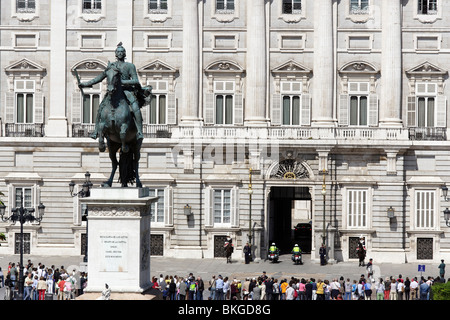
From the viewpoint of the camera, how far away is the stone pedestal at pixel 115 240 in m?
28.8

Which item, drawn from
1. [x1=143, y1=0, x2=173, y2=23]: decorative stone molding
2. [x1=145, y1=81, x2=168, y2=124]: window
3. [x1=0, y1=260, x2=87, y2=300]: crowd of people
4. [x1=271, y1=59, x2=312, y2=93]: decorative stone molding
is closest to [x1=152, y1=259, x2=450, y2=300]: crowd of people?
[x1=0, y1=260, x2=87, y2=300]: crowd of people

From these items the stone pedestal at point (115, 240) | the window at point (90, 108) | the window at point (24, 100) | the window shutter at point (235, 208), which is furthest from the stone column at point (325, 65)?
the stone pedestal at point (115, 240)

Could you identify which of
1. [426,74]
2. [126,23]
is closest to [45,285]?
[126,23]

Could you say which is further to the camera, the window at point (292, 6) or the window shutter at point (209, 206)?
the window at point (292, 6)

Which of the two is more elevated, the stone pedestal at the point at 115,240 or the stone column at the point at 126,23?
the stone column at the point at 126,23

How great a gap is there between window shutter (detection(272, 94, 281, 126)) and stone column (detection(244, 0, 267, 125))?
625 millimetres

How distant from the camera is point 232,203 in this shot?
61156mm

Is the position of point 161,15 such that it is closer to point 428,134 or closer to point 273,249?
point 273,249

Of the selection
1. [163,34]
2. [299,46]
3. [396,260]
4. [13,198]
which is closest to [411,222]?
[396,260]

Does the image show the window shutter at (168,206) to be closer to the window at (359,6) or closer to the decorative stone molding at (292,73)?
the decorative stone molding at (292,73)

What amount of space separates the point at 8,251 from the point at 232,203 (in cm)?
1352

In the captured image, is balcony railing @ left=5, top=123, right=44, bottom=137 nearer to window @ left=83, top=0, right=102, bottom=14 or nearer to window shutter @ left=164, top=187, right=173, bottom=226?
window @ left=83, top=0, right=102, bottom=14

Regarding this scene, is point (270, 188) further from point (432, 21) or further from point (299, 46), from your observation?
point (432, 21)

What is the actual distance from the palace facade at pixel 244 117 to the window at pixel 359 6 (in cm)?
12
